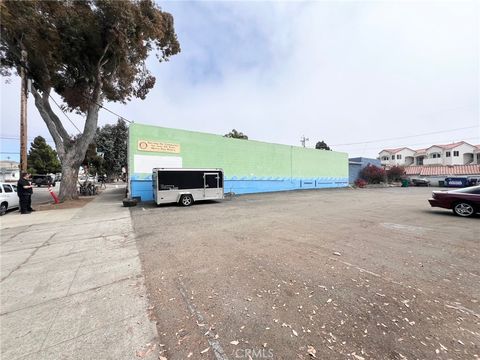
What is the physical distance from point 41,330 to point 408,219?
414 inches

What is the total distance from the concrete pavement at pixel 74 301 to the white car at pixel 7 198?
6809mm

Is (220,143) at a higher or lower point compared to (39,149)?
lower

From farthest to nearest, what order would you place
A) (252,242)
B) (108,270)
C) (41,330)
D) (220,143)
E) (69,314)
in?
(220,143) < (252,242) < (108,270) < (69,314) < (41,330)

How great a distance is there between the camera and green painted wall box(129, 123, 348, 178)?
16328 millimetres

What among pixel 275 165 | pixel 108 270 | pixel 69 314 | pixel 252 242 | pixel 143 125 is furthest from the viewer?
pixel 275 165

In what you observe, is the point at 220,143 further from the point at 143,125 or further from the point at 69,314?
the point at 69,314

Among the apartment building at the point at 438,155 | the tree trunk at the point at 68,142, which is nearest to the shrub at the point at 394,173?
the apartment building at the point at 438,155

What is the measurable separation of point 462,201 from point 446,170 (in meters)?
44.2

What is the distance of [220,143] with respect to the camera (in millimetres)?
19859

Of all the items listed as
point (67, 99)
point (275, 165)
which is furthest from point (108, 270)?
point (275, 165)

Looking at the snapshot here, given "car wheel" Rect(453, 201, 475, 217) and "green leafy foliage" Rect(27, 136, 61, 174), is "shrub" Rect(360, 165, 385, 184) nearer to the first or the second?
"car wheel" Rect(453, 201, 475, 217)

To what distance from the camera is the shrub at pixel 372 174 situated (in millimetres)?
37375

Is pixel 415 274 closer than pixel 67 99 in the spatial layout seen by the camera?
Yes

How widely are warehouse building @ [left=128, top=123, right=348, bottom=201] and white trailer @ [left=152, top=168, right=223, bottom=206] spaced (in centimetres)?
306
